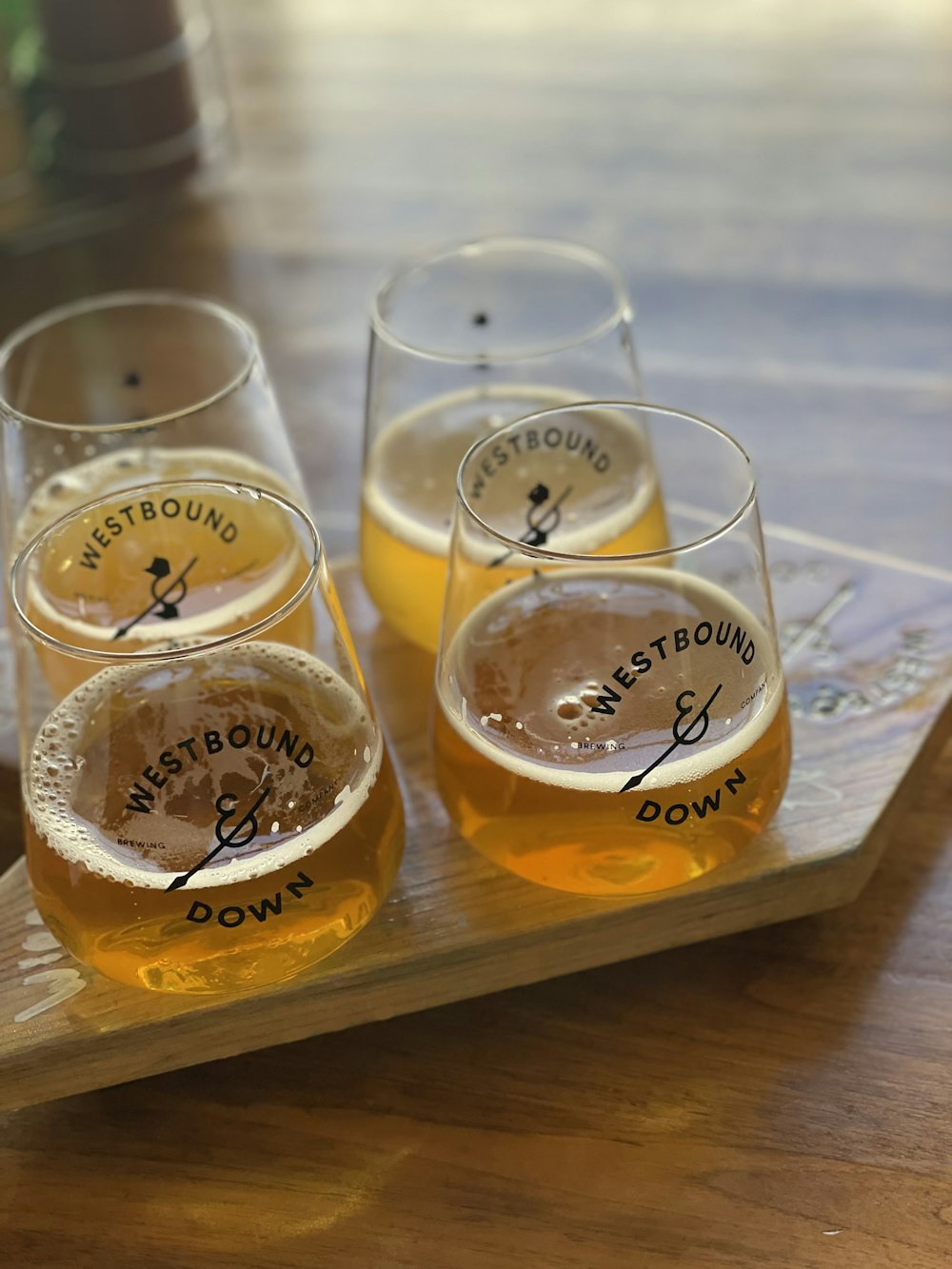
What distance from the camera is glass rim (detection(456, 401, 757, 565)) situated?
0.60 metres

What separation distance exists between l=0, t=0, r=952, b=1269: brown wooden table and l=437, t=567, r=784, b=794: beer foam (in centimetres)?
15

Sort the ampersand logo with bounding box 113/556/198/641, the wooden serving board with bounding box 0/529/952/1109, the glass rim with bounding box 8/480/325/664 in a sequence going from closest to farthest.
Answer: the glass rim with bounding box 8/480/325/664 → the wooden serving board with bounding box 0/529/952/1109 → the ampersand logo with bounding box 113/556/198/641

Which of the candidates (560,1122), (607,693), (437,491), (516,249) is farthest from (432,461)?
(560,1122)

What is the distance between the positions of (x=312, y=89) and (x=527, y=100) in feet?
0.91

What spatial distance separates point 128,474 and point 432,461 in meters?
0.19

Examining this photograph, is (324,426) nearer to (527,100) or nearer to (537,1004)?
(537,1004)

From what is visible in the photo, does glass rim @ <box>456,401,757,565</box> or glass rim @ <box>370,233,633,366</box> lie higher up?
glass rim @ <box>456,401,757,565</box>

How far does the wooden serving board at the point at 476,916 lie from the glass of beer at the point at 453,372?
0.33 ft

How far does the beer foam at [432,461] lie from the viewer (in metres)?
0.85

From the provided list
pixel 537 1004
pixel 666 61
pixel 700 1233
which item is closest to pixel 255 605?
pixel 537 1004

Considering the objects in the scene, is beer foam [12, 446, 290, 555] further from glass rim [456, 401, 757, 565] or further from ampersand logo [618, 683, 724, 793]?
ampersand logo [618, 683, 724, 793]

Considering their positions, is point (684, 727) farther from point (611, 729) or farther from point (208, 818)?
point (208, 818)

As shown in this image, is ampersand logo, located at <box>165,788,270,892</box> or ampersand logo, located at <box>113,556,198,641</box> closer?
ampersand logo, located at <box>165,788,270,892</box>

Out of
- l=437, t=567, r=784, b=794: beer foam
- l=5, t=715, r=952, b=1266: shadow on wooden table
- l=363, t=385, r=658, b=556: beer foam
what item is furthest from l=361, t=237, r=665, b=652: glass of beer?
l=5, t=715, r=952, b=1266: shadow on wooden table
